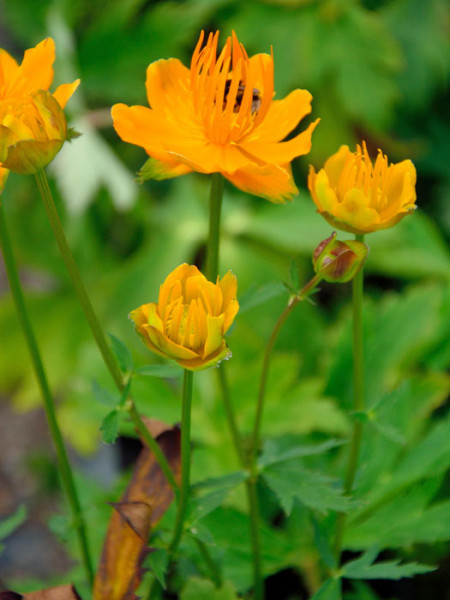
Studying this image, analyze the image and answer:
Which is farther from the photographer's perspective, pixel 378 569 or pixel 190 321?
pixel 378 569

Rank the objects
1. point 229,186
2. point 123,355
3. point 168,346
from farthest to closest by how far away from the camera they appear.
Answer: point 229,186 < point 123,355 < point 168,346

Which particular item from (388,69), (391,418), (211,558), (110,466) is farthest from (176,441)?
(388,69)

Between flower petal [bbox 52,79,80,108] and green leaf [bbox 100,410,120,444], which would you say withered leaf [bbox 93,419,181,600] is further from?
flower petal [bbox 52,79,80,108]

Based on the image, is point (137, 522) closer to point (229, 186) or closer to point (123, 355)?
point (123, 355)

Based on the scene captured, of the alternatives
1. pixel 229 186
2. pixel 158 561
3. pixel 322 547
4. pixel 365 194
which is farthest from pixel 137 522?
pixel 229 186

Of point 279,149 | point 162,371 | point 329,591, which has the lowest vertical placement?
point 329,591

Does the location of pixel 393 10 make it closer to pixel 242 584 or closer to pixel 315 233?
pixel 315 233
